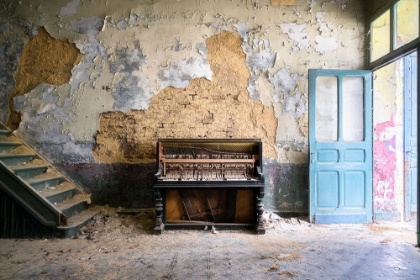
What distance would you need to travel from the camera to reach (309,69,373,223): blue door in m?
4.75

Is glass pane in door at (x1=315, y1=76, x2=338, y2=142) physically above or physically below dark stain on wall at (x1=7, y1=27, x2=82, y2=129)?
below

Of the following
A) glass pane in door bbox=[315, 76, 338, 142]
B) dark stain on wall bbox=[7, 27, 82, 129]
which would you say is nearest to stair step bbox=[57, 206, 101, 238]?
Answer: dark stain on wall bbox=[7, 27, 82, 129]

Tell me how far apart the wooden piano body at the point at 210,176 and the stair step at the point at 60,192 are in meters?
1.54

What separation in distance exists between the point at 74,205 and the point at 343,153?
163 inches

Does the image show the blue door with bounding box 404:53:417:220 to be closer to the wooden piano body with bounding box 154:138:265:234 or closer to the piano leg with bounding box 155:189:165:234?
the wooden piano body with bounding box 154:138:265:234

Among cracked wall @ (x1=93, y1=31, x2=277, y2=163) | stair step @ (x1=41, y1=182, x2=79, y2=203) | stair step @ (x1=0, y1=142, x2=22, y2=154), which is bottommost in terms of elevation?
stair step @ (x1=41, y1=182, x2=79, y2=203)

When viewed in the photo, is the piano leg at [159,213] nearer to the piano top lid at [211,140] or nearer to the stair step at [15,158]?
the piano top lid at [211,140]

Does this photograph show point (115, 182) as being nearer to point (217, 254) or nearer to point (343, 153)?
point (217, 254)

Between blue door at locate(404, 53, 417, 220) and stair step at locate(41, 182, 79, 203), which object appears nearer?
stair step at locate(41, 182, 79, 203)

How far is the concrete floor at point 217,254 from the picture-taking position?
2959 millimetres

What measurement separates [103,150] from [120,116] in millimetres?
610

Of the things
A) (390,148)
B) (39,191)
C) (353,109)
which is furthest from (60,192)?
(390,148)

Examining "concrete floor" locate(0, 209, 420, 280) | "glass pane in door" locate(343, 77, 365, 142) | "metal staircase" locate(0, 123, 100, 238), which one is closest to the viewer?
"concrete floor" locate(0, 209, 420, 280)

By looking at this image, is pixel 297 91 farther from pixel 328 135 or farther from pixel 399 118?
pixel 399 118
